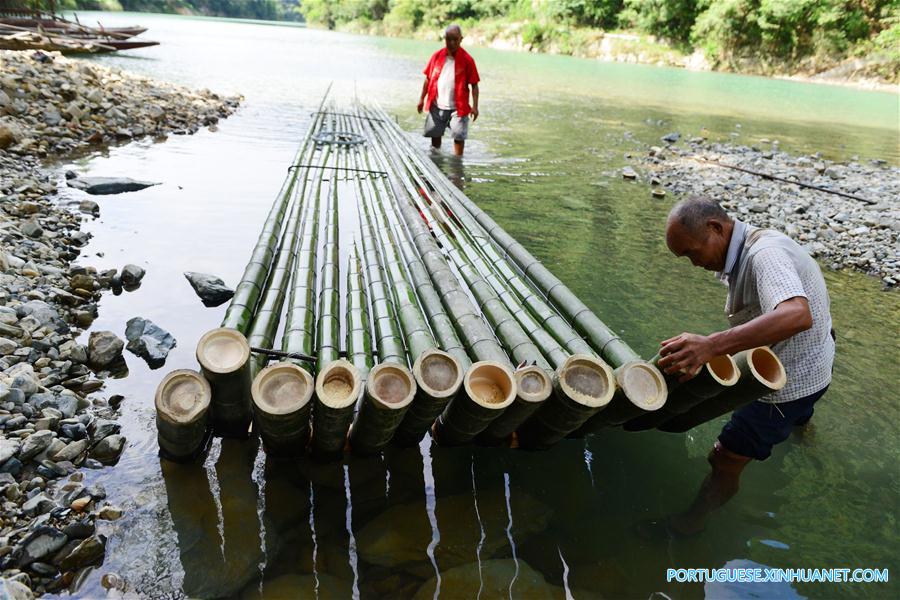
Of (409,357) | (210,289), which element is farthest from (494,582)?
(210,289)

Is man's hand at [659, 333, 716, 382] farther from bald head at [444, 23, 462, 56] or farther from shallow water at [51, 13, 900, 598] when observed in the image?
bald head at [444, 23, 462, 56]

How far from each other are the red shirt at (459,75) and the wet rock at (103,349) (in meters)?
6.81

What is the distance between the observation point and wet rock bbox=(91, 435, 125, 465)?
2.91m

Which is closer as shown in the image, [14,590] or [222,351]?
[14,590]

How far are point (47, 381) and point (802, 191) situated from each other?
34.4 feet

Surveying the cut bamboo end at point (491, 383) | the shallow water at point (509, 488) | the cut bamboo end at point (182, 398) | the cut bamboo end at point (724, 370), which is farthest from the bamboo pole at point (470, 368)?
the cut bamboo end at point (182, 398)

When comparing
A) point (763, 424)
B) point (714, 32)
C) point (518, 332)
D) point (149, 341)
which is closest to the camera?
point (763, 424)

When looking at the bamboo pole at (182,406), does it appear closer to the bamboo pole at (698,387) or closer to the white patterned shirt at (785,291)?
the bamboo pole at (698,387)

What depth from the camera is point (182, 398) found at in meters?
2.46

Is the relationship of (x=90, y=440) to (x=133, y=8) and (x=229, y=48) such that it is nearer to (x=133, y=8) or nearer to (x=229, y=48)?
(x=229, y=48)

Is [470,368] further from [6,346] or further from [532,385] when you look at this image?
[6,346]

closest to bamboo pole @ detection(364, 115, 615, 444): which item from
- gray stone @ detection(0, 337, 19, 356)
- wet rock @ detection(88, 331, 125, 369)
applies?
wet rock @ detection(88, 331, 125, 369)

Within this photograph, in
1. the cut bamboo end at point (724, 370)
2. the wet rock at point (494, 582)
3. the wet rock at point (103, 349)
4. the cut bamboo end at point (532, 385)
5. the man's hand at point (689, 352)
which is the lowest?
the wet rock at point (494, 582)

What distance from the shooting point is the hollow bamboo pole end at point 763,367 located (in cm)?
239
